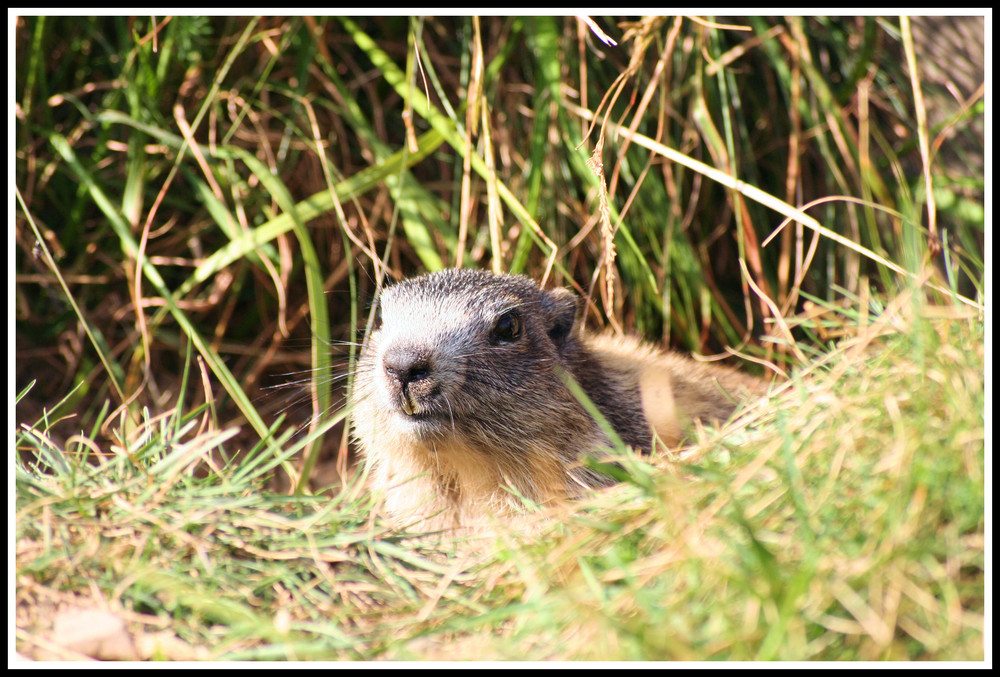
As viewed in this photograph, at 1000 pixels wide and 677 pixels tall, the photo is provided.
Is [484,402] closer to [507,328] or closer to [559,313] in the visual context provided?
[507,328]

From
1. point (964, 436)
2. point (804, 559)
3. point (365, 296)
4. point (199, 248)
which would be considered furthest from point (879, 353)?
point (199, 248)

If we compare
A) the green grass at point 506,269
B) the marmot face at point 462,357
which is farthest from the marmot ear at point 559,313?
the green grass at point 506,269

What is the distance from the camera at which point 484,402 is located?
11.1 feet

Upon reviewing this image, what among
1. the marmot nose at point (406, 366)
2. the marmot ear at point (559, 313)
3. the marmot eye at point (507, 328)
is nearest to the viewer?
the marmot nose at point (406, 366)

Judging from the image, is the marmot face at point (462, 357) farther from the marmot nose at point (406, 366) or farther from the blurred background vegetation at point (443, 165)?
the blurred background vegetation at point (443, 165)

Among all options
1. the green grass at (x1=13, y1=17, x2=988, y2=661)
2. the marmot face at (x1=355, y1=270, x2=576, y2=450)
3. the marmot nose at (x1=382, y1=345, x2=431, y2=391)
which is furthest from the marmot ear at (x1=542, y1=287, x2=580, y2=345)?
the marmot nose at (x1=382, y1=345, x2=431, y2=391)

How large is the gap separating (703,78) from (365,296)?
2.20 meters

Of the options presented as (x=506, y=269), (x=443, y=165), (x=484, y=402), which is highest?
(x=443, y=165)

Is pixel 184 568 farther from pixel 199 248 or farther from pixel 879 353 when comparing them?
pixel 199 248

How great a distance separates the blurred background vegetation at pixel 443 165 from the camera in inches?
173

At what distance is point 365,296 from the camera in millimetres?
4688

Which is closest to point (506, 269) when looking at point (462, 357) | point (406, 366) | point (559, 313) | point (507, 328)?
point (559, 313)

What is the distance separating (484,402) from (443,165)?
7.65 ft

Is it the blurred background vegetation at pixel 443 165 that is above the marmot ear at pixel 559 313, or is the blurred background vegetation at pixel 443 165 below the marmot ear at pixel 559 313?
above
